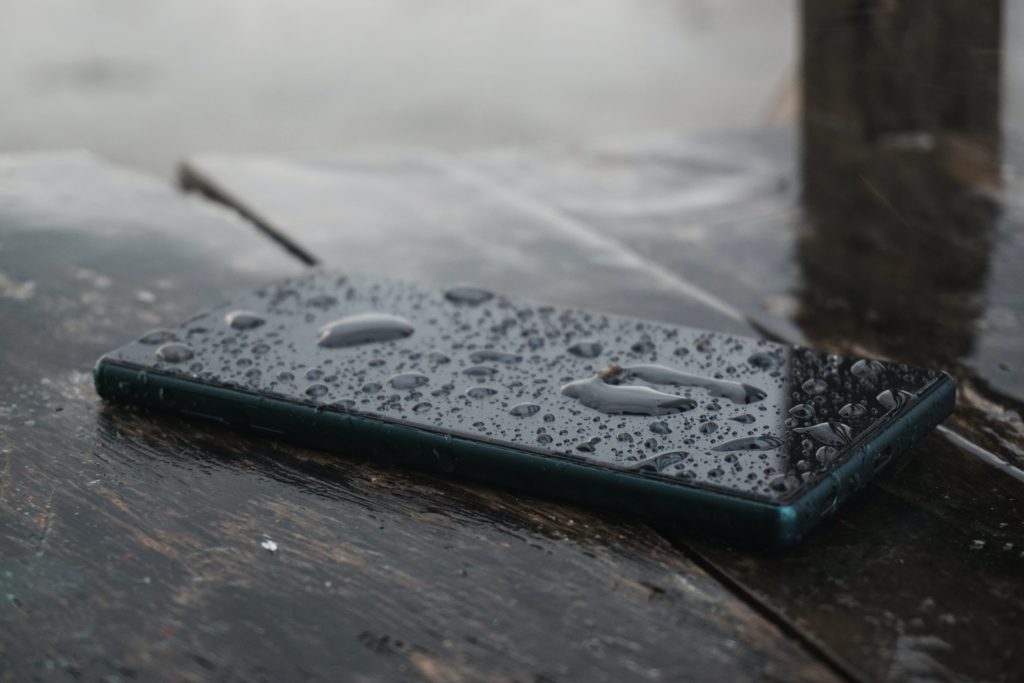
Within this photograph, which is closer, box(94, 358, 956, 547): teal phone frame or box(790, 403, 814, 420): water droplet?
box(94, 358, 956, 547): teal phone frame

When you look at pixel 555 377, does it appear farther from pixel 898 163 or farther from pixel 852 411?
pixel 898 163

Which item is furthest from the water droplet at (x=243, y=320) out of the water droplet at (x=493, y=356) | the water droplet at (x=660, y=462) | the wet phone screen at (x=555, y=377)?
the water droplet at (x=660, y=462)

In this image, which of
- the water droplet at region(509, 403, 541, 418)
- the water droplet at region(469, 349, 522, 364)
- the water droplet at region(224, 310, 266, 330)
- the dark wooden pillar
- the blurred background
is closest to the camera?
the water droplet at region(509, 403, 541, 418)

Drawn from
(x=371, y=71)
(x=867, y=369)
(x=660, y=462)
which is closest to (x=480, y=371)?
(x=660, y=462)

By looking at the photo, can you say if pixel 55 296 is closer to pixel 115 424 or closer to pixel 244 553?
pixel 115 424

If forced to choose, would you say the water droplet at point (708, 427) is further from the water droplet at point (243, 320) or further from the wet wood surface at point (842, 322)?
the water droplet at point (243, 320)

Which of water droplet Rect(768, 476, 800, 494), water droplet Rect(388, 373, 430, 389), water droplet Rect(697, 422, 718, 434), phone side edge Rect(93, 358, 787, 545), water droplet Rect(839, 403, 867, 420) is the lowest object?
phone side edge Rect(93, 358, 787, 545)

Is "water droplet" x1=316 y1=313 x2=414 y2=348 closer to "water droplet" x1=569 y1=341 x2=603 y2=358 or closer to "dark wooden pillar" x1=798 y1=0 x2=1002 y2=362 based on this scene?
"water droplet" x1=569 y1=341 x2=603 y2=358

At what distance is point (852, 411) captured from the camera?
2.93ft

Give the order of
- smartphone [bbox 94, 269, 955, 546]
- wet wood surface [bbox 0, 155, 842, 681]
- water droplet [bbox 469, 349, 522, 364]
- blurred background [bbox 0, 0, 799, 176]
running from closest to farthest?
1. wet wood surface [bbox 0, 155, 842, 681]
2. smartphone [bbox 94, 269, 955, 546]
3. water droplet [bbox 469, 349, 522, 364]
4. blurred background [bbox 0, 0, 799, 176]

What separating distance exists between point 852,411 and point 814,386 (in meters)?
0.07

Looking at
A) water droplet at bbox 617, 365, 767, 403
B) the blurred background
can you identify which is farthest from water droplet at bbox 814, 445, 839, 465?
the blurred background

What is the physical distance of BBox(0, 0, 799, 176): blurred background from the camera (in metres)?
5.00

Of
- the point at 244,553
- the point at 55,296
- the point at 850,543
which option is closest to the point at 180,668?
the point at 244,553
